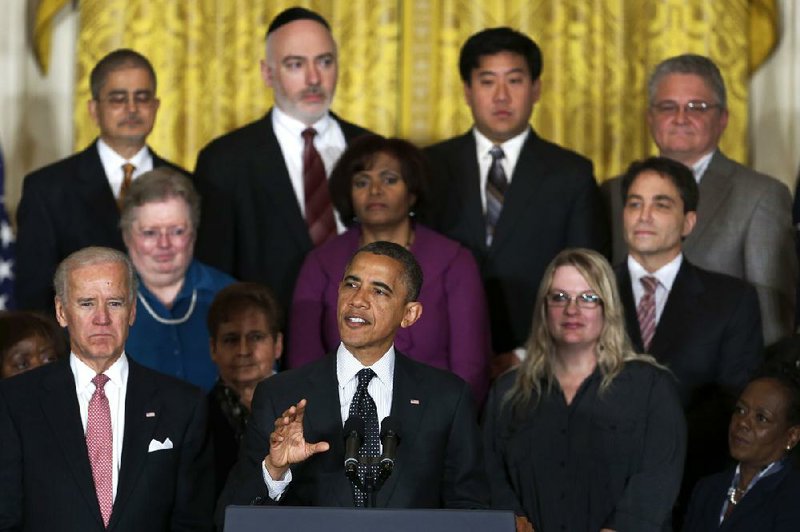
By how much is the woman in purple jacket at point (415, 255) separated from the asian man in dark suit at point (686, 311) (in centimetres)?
58

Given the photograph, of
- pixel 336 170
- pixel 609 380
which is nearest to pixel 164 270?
pixel 336 170

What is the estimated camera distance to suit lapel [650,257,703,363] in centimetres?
557

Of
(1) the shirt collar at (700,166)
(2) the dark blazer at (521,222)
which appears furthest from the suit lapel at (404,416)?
(1) the shirt collar at (700,166)

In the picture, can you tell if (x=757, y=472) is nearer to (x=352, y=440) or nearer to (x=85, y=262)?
(x=352, y=440)

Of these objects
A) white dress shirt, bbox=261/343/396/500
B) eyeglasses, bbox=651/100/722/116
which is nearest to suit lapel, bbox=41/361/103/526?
white dress shirt, bbox=261/343/396/500

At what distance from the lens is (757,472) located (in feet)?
17.5

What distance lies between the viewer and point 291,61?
6227mm

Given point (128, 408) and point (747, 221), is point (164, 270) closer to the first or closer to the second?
point (128, 408)

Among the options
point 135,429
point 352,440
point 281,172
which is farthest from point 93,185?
point 352,440

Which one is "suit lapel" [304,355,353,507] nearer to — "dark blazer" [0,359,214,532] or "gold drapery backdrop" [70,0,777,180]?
"dark blazer" [0,359,214,532]

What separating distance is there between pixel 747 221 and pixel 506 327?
96cm

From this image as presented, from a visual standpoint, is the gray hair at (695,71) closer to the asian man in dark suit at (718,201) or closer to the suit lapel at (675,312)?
the asian man in dark suit at (718,201)

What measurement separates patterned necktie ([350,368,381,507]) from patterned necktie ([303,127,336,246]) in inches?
74.2

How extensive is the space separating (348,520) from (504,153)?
2883 millimetres
